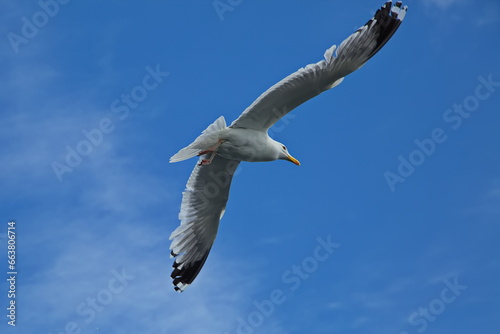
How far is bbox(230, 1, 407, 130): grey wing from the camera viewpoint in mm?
11086

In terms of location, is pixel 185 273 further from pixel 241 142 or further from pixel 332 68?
pixel 332 68

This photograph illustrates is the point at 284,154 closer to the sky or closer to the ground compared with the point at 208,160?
closer to the ground

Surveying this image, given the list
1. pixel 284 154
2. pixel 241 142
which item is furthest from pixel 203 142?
pixel 284 154

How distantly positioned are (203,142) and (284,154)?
1.44 m

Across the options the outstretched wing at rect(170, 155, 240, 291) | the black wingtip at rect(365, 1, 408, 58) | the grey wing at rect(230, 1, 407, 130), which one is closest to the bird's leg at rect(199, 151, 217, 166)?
the outstretched wing at rect(170, 155, 240, 291)

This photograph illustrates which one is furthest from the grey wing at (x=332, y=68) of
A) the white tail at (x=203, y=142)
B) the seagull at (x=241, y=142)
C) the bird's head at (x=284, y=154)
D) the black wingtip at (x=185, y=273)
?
the black wingtip at (x=185, y=273)

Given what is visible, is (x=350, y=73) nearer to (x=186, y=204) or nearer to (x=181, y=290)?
(x=186, y=204)

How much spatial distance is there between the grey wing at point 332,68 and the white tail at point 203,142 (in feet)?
1.33

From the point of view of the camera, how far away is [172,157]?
11.7m

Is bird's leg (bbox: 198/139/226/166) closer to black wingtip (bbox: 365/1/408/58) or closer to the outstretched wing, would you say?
the outstretched wing

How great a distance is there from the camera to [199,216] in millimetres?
13172

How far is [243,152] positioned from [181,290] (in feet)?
9.68

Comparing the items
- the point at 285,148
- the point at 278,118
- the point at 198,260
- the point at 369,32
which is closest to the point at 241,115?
the point at 278,118

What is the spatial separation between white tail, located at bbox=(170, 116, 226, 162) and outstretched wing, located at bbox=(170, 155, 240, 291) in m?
0.70
